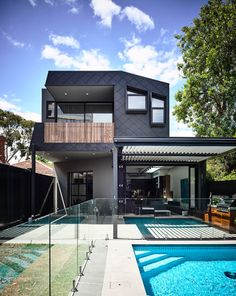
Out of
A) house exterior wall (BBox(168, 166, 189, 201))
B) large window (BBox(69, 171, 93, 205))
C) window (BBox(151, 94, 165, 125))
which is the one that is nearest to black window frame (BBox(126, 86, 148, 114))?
window (BBox(151, 94, 165, 125))

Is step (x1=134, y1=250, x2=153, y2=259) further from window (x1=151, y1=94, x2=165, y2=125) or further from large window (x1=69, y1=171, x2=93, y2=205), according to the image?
large window (x1=69, y1=171, x2=93, y2=205)

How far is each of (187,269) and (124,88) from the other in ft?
33.7

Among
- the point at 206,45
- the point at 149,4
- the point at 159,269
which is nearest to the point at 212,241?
the point at 159,269

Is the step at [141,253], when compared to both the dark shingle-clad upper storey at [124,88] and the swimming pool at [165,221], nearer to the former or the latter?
the swimming pool at [165,221]

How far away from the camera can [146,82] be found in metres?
15.6

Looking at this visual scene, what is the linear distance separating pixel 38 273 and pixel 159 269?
485 centimetres

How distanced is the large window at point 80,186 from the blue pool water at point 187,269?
9374 mm

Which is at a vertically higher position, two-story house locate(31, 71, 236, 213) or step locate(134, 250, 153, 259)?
two-story house locate(31, 71, 236, 213)

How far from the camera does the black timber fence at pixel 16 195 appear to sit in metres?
9.63

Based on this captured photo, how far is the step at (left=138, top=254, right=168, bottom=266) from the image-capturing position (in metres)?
7.38

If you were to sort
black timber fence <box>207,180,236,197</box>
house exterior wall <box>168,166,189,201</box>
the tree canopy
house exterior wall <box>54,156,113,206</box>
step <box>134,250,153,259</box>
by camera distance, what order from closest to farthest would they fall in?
step <box>134,250,153,259</box>
black timber fence <box>207,180,236,197</box>
house exterior wall <box>54,156,113,206</box>
house exterior wall <box>168,166,189,201</box>
the tree canopy

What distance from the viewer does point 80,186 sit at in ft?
59.0

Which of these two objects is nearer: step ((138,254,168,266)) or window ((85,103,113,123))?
step ((138,254,168,266))

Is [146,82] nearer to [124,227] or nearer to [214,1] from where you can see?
[124,227]
